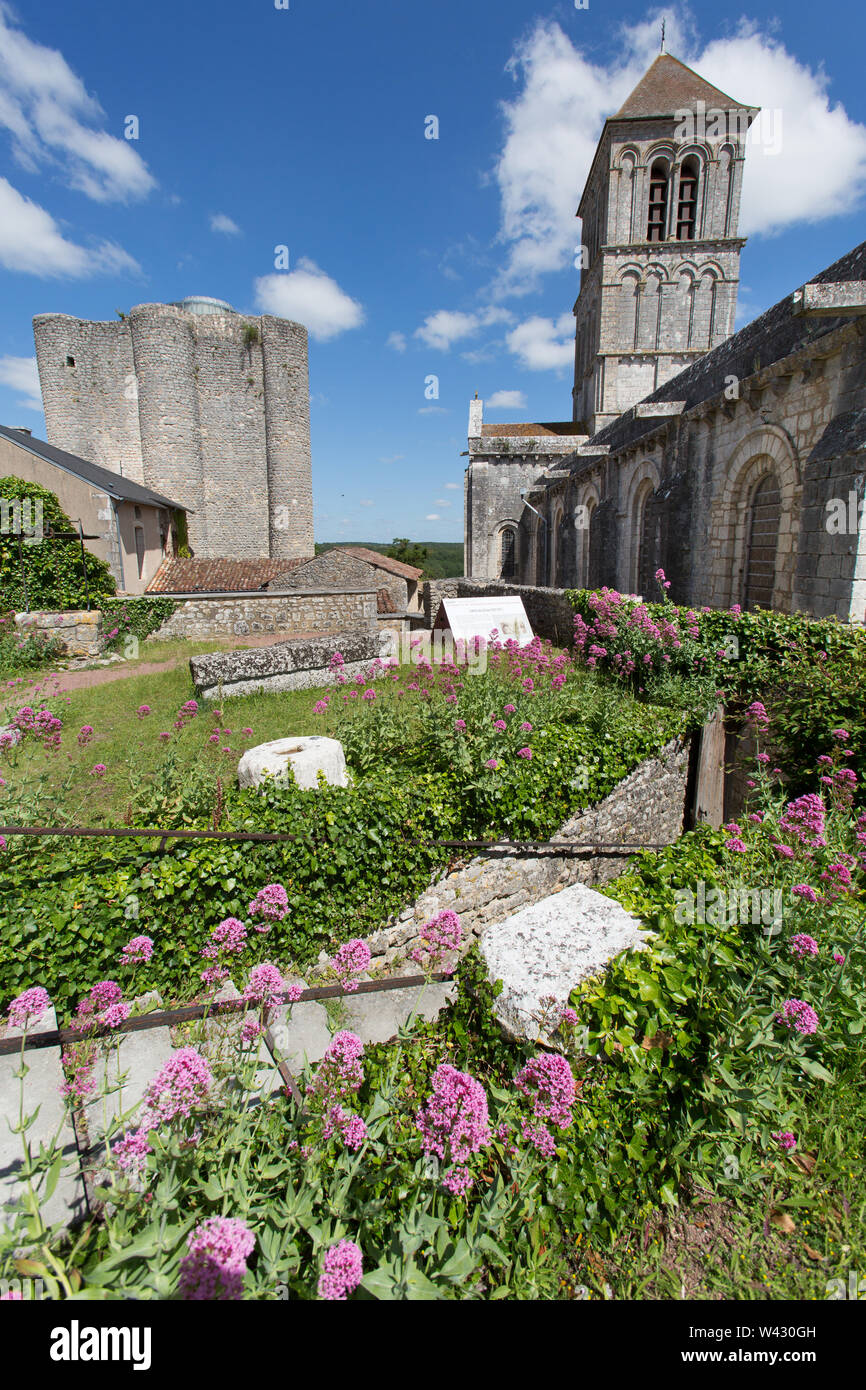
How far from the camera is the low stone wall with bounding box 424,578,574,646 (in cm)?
1156

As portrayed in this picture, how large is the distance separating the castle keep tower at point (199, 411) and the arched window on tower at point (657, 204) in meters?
17.2

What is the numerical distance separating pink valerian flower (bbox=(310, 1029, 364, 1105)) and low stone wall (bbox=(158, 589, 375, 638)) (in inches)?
491

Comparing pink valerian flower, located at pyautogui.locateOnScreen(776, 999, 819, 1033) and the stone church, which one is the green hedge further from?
pink valerian flower, located at pyautogui.locateOnScreen(776, 999, 819, 1033)

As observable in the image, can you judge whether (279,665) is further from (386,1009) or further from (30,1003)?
(30,1003)

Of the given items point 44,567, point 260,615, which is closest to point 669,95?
point 260,615

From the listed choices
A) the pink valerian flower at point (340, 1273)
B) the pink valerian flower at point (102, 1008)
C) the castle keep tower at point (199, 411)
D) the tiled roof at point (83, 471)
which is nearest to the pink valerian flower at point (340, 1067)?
the pink valerian flower at point (340, 1273)

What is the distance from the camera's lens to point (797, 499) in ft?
30.5

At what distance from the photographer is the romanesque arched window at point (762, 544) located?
33.2 ft

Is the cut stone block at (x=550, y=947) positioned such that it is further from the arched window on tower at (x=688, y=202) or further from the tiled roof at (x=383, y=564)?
the arched window on tower at (x=688, y=202)

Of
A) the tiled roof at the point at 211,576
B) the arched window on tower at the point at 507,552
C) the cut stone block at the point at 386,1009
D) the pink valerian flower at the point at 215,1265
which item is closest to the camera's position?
the pink valerian flower at the point at 215,1265

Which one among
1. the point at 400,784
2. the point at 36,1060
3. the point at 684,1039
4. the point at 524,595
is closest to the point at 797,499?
the point at 524,595

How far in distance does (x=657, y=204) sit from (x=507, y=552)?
1716 centimetres
